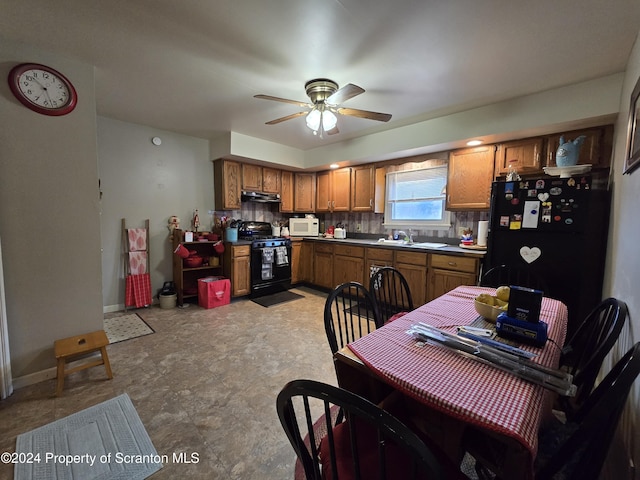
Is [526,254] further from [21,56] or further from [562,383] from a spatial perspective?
[21,56]

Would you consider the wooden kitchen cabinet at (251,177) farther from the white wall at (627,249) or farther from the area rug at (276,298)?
the white wall at (627,249)

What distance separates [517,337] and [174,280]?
168 inches

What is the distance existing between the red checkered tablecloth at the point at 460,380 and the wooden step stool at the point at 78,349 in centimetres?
215

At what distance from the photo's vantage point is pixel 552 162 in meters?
2.72

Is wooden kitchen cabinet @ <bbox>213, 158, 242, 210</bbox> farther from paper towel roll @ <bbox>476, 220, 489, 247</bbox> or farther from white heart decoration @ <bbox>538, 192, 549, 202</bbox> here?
white heart decoration @ <bbox>538, 192, 549, 202</bbox>

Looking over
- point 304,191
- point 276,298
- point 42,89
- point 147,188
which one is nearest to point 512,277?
point 276,298

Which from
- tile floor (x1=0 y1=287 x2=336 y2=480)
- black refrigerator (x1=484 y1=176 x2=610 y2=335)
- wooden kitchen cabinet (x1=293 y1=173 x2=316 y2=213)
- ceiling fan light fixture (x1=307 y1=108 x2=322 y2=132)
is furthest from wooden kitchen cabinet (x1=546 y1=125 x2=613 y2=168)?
wooden kitchen cabinet (x1=293 y1=173 x2=316 y2=213)

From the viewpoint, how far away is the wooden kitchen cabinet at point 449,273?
9.74 ft

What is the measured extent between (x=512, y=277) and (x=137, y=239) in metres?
4.53

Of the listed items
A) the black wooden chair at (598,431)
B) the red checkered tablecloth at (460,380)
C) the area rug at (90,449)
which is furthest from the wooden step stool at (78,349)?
the black wooden chair at (598,431)

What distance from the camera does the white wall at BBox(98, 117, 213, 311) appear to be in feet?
11.5

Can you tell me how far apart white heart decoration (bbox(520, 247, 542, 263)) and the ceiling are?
1.47 m

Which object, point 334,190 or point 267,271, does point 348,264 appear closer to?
point 267,271

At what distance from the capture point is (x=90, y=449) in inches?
59.4
